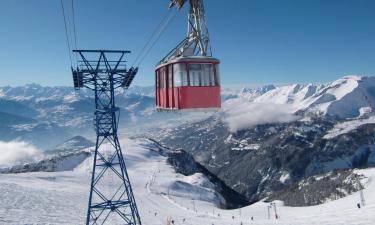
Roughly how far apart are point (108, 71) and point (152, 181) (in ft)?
398

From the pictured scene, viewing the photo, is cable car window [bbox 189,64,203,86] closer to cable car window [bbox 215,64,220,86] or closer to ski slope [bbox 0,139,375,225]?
cable car window [bbox 215,64,220,86]

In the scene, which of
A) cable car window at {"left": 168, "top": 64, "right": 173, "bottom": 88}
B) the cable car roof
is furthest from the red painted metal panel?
the cable car roof

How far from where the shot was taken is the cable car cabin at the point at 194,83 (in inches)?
993

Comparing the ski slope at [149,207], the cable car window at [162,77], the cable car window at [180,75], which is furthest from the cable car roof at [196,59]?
the ski slope at [149,207]

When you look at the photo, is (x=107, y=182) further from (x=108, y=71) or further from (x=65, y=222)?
(x=108, y=71)

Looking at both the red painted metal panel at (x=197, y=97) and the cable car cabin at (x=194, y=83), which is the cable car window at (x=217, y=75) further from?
the red painted metal panel at (x=197, y=97)

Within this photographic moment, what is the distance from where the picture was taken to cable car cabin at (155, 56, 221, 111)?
25.2 metres

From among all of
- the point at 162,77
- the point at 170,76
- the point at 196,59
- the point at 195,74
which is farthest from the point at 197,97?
the point at 162,77

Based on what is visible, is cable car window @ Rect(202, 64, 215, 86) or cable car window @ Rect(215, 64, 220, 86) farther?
cable car window @ Rect(215, 64, 220, 86)

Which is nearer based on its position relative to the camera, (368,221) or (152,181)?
(368,221)

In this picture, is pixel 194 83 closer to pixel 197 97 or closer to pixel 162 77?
pixel 197 97

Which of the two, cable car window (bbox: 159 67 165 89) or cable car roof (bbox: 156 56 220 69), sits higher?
cable car roof (bbox: 156 56 220 69)

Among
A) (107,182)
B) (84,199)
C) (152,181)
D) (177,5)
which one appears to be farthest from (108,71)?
(152,181)

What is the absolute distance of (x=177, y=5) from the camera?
25.9 m
